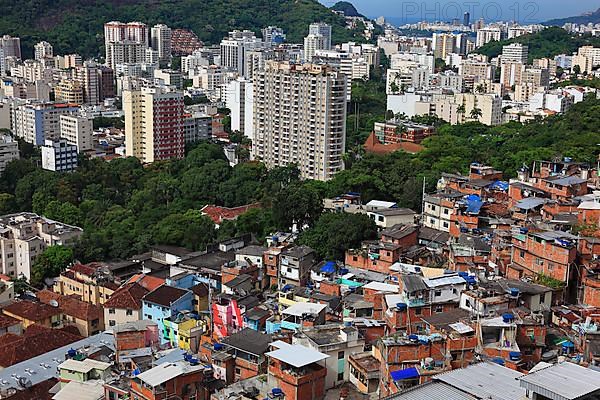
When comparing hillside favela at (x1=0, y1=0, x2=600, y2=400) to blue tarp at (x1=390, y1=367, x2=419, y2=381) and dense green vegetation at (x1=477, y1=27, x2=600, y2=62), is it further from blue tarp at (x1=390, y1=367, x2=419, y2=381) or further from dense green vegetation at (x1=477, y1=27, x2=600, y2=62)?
dense green vegetation at (x1=477, y1=27, x2=600, y2=62)

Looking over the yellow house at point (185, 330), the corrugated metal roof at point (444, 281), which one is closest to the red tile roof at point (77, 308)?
the yellow house at point (185, 330)

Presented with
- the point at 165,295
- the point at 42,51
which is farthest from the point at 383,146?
the point at 42,51

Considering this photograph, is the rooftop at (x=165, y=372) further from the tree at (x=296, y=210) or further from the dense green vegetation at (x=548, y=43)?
the dense green vegetation at (x=548, y=43)

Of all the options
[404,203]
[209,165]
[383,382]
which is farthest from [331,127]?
[383,382]

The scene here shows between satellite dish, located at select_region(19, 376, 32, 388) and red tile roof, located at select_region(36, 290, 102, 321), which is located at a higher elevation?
satellite dish, located at select_region(19, 376, 32, 388)

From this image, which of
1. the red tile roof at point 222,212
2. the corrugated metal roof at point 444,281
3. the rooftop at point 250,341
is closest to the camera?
the rooftop at point 250,341

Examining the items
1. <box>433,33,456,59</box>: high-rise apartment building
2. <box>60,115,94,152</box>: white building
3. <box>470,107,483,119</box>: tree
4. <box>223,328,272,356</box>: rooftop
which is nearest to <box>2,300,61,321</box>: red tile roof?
<box>223,328,272,356</box>: rooftop

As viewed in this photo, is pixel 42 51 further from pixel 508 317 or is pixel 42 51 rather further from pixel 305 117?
pixel 508 317

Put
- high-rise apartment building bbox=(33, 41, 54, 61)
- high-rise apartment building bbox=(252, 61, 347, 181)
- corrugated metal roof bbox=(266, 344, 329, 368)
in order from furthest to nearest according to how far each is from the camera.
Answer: high-rise apartment building bbox=(33, 41, 54, 61)
high-rise apartment building bbox=(252, 61, 347, 181)
corrugated metal roof bbox=(266, 344, 329, 368)
